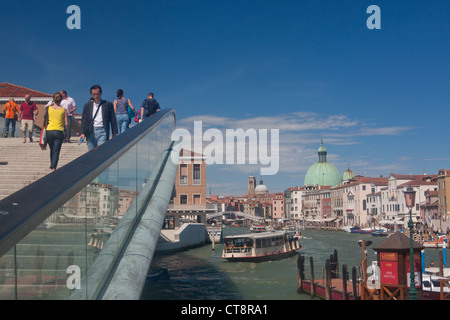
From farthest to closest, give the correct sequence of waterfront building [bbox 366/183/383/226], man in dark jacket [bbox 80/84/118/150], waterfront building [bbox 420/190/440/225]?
waterfront building [bbox 366/183/383/226] → waterfront building [bbox 420/190/440/225] → man in dark jacket [bbox 80/84/118/150]

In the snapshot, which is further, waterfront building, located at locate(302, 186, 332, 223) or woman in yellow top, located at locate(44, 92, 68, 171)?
waterfront building, located at locate(302, 186, 332, 223)

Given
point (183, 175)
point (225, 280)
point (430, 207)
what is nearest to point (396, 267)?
point (225, 280)

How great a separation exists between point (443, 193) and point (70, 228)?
193 ft

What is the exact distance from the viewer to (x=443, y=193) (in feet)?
182

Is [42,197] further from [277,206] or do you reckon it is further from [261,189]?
[261,189]

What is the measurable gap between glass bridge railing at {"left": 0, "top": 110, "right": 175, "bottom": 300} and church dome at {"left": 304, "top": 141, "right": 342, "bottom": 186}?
4527 inches

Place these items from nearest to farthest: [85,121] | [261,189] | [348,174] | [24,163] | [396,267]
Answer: [85,121], [24,163], [396,267], [348,174], [261,189]

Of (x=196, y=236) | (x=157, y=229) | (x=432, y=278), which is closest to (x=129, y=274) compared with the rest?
(x=157, y=229)

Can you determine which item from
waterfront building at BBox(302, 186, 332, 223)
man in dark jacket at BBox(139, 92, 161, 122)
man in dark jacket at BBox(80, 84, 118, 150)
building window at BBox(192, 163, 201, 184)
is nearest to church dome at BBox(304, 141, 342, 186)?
waterfront building at BBox(302, 186, 332, 223)

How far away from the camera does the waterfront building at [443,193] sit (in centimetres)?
5425

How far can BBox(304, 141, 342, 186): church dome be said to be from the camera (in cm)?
11731

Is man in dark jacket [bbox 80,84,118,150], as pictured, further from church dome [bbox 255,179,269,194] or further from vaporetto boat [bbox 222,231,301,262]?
church dome [bbox 255,179,269,194]

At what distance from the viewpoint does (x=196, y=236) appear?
3756cm

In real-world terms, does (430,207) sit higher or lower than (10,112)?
lower
